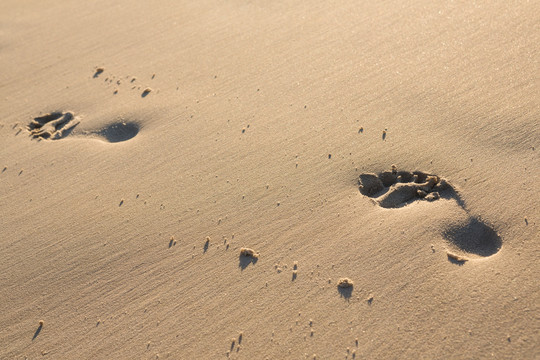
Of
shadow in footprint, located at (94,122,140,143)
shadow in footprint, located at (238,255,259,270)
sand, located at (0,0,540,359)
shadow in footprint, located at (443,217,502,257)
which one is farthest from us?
shadow in footprint, located at (94,122,140,143)

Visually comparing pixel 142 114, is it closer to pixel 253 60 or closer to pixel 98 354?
pixel 253 60

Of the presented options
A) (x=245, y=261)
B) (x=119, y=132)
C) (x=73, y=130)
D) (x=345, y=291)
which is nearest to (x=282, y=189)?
(x=245, y=261)

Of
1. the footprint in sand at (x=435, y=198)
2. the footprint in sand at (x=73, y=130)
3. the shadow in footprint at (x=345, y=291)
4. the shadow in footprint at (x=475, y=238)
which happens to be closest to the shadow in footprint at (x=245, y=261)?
the shadow in footprint at (x=345, y=291)

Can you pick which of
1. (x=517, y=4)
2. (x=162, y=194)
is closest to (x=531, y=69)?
(x=517, y=4)

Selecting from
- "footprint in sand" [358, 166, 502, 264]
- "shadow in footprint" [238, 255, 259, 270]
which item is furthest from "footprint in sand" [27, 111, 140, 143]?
"footprint in sand" [358, 166, 502, 264]

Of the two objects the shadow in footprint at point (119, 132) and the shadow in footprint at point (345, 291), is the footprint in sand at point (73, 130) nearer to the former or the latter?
the shadow in footprint at point (119, 132)

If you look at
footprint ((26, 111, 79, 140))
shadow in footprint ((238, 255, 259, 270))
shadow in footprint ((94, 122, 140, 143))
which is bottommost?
shadow in footprint ((238, 255, 259, 270))

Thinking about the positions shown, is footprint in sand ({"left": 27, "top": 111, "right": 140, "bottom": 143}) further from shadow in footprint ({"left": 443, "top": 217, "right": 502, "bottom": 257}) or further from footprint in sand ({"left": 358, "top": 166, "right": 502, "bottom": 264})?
shadow in footprint ({"left": 443, "top": 217, "right": 502, "bottom": 257})

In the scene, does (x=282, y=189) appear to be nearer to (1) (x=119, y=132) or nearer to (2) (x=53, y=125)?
(1) (x=119, y=132)
